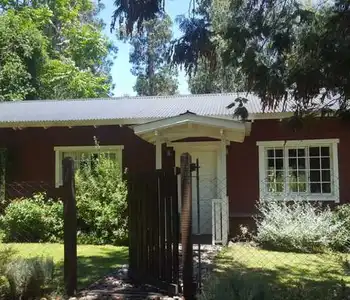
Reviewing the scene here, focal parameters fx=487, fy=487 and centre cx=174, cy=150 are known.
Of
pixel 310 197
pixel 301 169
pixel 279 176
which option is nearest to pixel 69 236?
pixel 279 176

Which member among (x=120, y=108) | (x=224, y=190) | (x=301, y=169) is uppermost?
(x=120, y=108)

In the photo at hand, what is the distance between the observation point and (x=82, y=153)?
49.5 feet

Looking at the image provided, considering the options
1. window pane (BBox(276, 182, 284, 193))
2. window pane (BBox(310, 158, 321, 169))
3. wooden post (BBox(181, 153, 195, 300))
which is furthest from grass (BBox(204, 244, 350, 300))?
window pane (BBox(310, 158, 321, 169))

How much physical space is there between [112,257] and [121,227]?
220cm

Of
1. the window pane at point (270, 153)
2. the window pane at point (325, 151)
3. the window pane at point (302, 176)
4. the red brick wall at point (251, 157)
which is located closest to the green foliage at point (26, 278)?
the red brick wall at point (251, 157)

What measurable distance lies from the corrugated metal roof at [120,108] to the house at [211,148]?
0.11 feet

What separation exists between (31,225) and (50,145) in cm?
311

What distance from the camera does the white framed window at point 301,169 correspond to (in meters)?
13.4

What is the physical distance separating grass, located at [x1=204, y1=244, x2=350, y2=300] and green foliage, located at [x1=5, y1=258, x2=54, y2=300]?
2.29 m

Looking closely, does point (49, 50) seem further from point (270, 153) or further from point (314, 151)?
point (314, 151)

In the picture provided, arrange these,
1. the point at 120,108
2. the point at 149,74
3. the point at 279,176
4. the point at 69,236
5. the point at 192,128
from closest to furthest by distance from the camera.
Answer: the point at 69,236 → the point at 192,128 → the point at 279,176 → the point at 120,108 → the point at 149,74

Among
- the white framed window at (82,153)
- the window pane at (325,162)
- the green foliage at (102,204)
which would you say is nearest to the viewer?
the green foliage at (102,204)

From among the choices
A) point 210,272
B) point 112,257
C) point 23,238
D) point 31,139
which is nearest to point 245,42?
point 210,272

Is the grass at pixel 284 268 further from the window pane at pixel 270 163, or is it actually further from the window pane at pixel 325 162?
the window pane at pixel 325 162
